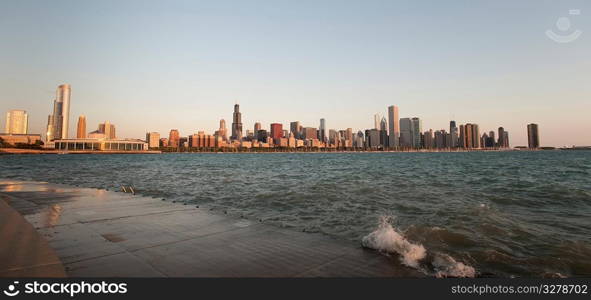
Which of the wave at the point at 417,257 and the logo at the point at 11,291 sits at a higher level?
the logo at the point at 11,291

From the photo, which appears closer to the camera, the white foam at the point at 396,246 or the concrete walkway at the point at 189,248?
the concrete walkway at the point at 189,248

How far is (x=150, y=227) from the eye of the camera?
929cm

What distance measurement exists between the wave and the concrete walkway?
17.1 inches

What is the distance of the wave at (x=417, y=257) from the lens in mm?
6426

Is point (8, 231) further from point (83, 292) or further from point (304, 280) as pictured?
point (304, 280)

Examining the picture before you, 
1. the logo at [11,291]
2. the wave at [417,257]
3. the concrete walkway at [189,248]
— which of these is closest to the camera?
the logo at [11,291]

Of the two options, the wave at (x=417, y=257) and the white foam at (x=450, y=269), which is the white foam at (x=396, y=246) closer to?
the wave at (x=417, y=257)

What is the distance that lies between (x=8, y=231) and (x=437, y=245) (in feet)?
41.9

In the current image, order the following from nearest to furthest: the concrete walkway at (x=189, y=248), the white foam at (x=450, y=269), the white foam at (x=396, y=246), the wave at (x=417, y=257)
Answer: the concrete walkway at (x=189, y=248), the white foam at (x=450, y=269), the wave at (x=417, y=257), the white foam at (x=396, y=246)

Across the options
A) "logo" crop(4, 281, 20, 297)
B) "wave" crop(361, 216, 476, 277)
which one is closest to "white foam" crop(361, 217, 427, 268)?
"wave" crop(361, 216, 476, 277)
